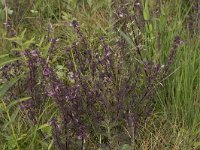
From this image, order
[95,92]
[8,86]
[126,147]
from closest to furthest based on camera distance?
[8,86] < [126,147] < [95,92]

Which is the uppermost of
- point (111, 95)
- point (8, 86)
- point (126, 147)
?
point (8, 86)

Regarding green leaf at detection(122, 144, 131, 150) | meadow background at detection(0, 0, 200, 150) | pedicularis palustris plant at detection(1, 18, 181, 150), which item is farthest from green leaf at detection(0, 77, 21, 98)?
green leaf at detection(122, 144, 131, 150)

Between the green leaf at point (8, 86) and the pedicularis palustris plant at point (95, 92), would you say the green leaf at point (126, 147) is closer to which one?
the pedicularis palustris plant at point (95, 92)

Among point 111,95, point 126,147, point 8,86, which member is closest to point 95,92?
point 111,95

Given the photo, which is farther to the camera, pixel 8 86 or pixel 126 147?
pixel 126 147

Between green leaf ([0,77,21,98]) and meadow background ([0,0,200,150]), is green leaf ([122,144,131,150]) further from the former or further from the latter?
green leaf ([0,77,21,98])

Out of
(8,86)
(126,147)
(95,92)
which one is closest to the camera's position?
(8,86)

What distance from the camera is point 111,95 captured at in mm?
2166

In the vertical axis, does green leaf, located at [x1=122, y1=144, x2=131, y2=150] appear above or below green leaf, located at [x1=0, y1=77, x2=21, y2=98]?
below

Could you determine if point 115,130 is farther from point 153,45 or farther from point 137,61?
point 153,45

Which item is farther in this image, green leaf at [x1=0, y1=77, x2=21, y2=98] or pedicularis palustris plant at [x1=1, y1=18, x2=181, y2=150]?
pedicularis palustris plant at [x1=1, y1=18, x2=181, y2=150]

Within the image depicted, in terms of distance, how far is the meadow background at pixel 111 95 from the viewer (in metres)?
1.97

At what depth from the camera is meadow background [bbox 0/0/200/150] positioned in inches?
77.4

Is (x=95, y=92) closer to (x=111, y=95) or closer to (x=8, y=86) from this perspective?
(x=111, y=95)
